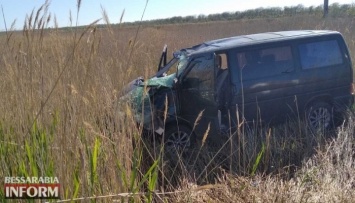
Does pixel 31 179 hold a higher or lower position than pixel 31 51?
lower

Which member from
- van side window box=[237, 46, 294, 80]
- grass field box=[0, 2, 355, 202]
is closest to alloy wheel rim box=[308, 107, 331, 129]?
van side window box=[237, 46, 294, 80]

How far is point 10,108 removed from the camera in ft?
→ 7.91

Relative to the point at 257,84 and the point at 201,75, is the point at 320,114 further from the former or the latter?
the point at 201,75

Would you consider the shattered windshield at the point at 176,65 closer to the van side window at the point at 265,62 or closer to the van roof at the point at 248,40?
the van roof at the point at 248,40

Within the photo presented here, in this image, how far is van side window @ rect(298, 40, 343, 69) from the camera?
557cm

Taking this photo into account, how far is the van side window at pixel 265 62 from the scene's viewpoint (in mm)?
5250

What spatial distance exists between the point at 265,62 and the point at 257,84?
396mm

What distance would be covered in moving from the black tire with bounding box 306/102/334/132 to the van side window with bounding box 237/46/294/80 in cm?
78

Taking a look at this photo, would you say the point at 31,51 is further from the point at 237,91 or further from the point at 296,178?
the point at 237,91

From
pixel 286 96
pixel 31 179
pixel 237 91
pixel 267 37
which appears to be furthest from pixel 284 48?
pixel 31 179

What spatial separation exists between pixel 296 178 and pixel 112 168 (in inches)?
88.2

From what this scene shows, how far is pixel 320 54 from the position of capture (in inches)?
224

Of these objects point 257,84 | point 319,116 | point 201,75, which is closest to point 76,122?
point 201,75

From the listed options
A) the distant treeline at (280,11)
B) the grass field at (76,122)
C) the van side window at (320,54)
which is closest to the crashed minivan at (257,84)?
the van side window at (320,54)
